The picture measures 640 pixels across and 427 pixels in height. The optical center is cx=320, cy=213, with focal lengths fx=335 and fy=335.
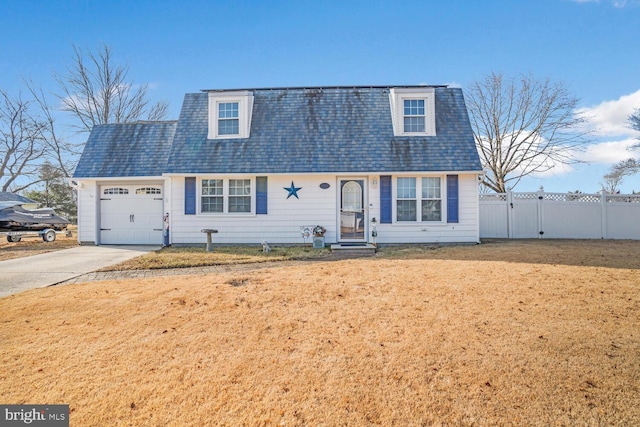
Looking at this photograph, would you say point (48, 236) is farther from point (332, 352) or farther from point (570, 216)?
point (570, 216)

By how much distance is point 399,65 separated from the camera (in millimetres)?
16625

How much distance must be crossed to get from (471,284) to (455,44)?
11.9 meters

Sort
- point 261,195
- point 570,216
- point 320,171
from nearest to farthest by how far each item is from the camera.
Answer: point 320,171
point 261,195
point 570,216

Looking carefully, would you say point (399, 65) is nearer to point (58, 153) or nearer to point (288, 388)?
point (288, 388)

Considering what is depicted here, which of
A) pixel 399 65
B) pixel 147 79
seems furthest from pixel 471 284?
pixel 147 79

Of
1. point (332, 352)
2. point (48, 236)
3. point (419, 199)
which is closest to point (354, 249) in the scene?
point (419, 199)

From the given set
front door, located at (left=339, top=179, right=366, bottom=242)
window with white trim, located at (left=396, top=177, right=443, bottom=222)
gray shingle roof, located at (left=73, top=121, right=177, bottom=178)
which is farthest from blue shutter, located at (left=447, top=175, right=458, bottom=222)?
gray shingle roof, located at (left=73, top=121, right=177, bottom=178)

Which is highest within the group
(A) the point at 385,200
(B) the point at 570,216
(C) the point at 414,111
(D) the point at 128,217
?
(C) the point at 414,111

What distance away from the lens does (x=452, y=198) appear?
11664mm

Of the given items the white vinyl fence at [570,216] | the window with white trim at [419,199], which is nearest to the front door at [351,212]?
the window with white trim at [419,199]

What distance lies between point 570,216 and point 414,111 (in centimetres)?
800

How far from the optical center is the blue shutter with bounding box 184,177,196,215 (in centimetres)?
1198

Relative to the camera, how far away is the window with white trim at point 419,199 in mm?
11750

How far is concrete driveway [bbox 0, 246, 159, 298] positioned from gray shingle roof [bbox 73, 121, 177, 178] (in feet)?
9.81
